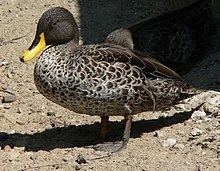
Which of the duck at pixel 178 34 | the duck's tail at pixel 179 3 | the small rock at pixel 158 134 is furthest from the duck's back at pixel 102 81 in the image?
the duck's tail at pixel 179 3

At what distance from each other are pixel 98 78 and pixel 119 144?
0.58 m

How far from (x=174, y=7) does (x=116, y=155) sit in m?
3.10

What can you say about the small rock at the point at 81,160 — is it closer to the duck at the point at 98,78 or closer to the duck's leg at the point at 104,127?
the duck at the point at 98,78

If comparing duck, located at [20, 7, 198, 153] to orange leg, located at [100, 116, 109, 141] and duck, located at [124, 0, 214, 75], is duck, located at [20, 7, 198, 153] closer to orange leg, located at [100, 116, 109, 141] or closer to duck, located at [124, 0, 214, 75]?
orange leg, located at [100, 116, 109, 141]

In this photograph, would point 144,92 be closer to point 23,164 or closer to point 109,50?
point 109,50

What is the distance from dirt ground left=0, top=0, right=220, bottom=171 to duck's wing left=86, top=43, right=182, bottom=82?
50 centimetres

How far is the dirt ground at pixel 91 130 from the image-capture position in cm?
507

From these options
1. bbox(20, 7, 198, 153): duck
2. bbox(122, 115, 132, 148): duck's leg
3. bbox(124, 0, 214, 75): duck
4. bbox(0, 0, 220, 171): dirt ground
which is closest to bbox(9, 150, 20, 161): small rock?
bbox(0, 0, 220, 171): dirt ground

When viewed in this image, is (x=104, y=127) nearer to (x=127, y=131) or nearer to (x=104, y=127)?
(x=104, y=127)

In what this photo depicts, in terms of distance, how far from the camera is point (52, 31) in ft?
17.7

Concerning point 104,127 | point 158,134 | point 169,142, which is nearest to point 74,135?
point 104,127

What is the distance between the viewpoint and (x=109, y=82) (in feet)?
16.7

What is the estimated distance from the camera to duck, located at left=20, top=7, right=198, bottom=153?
5.09 meters

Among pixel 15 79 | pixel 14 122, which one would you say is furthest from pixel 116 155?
pixel 15 79
